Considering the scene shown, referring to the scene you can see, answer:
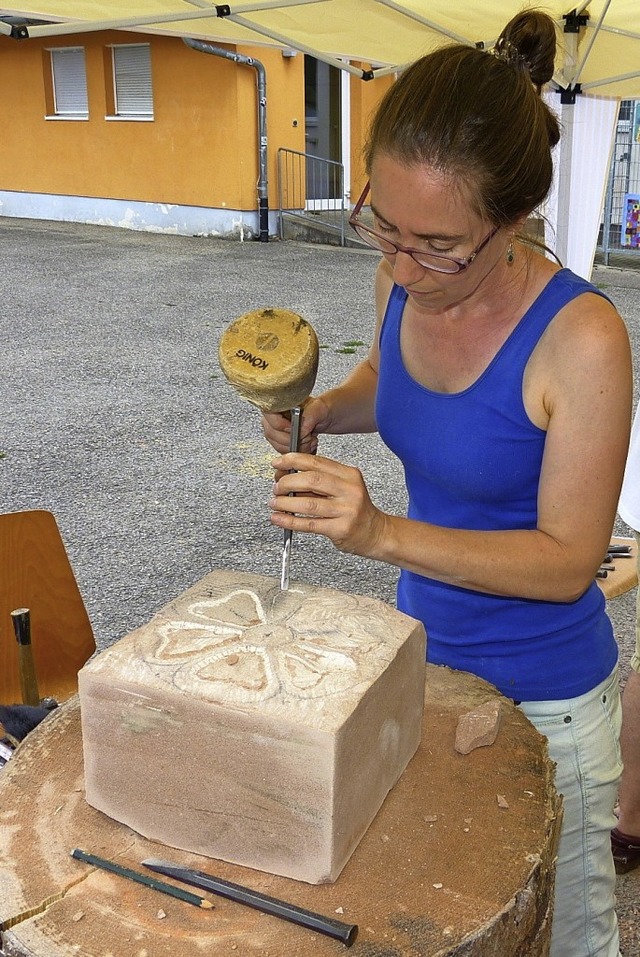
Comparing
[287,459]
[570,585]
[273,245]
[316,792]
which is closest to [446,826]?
[316,792]

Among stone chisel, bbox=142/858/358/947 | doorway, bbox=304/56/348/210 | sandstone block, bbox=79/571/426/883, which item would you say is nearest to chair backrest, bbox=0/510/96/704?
sandstone block, bbox=79/571/426/883

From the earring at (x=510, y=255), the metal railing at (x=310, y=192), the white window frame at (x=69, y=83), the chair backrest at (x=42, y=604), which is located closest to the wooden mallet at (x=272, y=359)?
the earring at (x=510, y=255)

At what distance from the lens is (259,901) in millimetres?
1070

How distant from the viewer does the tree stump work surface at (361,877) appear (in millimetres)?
1031

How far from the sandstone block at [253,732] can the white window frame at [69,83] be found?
14.0m

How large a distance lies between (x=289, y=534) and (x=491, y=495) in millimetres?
316

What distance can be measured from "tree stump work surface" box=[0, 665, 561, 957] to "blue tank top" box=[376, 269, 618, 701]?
17cm

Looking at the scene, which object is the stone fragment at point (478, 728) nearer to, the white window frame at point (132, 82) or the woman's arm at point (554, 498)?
the woman's arm at point (554, 498)

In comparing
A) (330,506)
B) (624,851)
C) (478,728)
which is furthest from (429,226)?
(624,851)

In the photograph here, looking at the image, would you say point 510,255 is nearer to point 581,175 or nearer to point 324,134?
point 581,175

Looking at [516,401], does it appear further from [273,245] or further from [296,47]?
[273,245]

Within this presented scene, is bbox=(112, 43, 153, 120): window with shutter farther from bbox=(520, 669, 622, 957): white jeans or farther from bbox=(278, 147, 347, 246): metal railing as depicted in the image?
bbox=(520, 669, 622, 957): white jeans

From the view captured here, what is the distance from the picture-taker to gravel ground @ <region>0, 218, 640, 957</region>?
12.6 ft

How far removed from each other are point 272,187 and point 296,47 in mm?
8136
